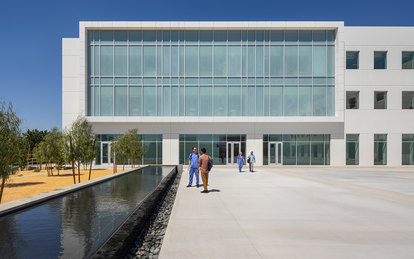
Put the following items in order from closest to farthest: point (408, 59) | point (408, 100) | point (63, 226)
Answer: point (63, 226) → point (408, 100) → point (408, 59)

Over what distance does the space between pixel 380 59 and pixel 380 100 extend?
4777mm

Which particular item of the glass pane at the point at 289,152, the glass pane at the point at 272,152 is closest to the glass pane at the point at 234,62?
the glass pane at the point at 272,152

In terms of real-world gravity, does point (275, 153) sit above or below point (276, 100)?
below

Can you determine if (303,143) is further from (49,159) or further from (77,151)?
(49,159)

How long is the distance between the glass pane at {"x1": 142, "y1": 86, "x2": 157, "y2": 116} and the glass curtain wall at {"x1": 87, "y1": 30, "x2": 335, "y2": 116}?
111 millimetres

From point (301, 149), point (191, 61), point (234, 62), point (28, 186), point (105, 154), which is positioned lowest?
point (28, 186)

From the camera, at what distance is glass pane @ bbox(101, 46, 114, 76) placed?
27.5 m

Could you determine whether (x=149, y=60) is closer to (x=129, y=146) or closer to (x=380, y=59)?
(x=129, y=146)

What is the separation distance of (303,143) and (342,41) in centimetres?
1230

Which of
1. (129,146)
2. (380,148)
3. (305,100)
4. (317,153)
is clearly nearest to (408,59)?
(380,148)

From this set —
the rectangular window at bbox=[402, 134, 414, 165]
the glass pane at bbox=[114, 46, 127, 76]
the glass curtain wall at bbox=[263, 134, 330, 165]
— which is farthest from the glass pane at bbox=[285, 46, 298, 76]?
the glass pane at bbox=[114, 46, 127, 76]

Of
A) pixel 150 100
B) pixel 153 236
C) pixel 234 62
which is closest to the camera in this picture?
pixel 153 236

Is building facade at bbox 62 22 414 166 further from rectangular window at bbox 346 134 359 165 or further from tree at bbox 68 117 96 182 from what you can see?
tree at bbox 68 117 96 182

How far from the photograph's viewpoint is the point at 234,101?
2741cm
